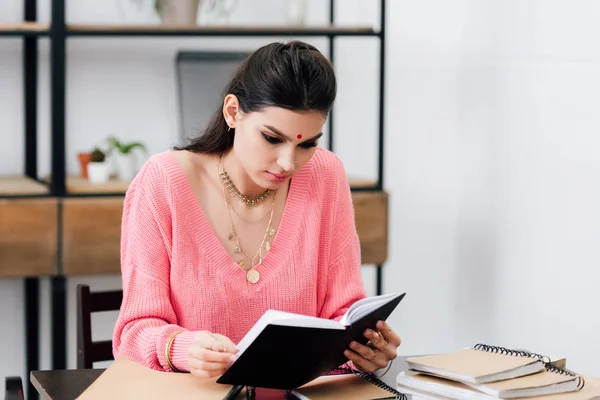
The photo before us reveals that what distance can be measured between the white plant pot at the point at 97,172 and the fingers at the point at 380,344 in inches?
61.9

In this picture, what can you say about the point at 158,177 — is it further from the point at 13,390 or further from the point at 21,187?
the point at 21,187

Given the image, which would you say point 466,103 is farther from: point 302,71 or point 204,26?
point 302,71

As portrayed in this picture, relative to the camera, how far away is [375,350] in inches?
65.5

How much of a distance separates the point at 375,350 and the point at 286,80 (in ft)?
1.72

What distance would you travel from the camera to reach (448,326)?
3.49 m

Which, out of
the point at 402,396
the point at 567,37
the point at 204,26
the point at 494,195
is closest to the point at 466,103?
the point at 494,195

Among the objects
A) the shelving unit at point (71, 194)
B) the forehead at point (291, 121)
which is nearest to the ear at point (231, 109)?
the forehead at point (291, 121)

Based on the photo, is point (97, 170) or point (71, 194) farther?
point (97, 170)

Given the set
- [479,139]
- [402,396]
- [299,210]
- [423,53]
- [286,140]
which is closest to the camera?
[402,396]

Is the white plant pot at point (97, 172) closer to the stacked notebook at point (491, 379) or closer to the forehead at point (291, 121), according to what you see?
the forehead at point (291, 121)

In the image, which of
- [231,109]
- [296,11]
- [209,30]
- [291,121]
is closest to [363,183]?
[296,11]

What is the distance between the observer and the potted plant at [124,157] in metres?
3.05

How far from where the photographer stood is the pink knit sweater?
5.80 feet

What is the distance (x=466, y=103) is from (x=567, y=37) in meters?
0.70
